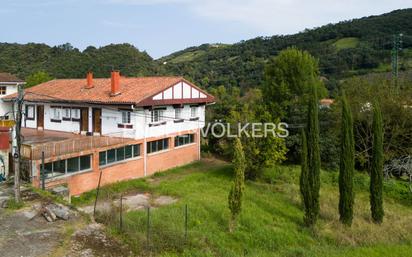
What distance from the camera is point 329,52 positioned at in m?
74.1

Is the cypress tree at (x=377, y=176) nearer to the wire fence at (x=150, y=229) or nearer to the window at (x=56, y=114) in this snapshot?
the wire fence at (x=150, y=229)

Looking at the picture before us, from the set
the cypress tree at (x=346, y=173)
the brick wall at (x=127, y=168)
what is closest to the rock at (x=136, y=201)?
the brick wall at (x=127, y=168)

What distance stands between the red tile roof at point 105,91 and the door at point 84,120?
945 millimetres

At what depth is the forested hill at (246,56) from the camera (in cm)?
5847

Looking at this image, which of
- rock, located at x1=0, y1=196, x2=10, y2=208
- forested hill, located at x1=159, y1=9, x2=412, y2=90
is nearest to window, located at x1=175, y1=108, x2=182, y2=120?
rock, located at x1=0, y1=196, x2=10, y2=208

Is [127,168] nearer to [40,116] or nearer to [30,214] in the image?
[30,214]

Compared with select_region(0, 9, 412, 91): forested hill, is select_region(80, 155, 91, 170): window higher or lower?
lower

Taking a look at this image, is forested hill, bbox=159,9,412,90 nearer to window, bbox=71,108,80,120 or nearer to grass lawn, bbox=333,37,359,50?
grass lawn, bbox=333,37,359,50

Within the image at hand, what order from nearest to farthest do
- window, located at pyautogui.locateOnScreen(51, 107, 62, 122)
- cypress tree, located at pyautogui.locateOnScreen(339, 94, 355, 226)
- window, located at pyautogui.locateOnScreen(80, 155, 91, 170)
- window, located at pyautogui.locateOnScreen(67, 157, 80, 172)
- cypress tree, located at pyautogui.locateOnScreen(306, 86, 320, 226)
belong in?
cypress tree, located at pyautogui.locateOnScreen(306, 86, 320, 226), cypress tree, located at pyautogui.locateOnScreen(339, 94, 355, 226), window, located at pyautogui.locateOnScreen(67, 157, 80, 172), window, located at pyautogui.locateOnScreen(80, 155, 91, 170), window, located at pyautogui.locateOnScreen(51, 107, 62, 122)

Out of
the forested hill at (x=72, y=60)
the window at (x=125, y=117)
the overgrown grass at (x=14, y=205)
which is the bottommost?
the overgrown grass at (x=14, y=205)

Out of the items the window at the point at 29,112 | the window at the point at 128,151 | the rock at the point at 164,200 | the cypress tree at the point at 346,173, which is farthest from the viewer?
the window at the point at 29,112

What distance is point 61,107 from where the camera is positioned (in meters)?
28.9

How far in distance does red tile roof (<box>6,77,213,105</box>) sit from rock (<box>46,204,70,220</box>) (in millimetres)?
10102

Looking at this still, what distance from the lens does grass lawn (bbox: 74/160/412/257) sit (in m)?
14.7
